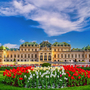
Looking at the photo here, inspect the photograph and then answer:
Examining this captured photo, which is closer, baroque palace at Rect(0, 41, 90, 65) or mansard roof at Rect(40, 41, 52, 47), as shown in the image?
baroque palace at Rect(0, 41, 90, 65)

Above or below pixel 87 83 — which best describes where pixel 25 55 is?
above

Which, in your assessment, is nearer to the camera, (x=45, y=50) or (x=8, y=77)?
(x=8, y=77)

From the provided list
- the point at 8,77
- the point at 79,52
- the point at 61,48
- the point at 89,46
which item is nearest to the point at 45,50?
the point at 61,48

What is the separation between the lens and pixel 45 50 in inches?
2992

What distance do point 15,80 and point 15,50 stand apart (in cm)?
7624

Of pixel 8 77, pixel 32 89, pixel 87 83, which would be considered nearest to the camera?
pixel 32 89

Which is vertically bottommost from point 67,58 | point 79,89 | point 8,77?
point 79,89

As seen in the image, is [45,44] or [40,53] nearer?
[40,53]

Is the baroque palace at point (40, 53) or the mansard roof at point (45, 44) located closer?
the baroque palace at point (40, 53)

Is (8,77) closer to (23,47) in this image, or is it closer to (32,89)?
(32,89)

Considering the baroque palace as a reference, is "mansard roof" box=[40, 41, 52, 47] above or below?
above

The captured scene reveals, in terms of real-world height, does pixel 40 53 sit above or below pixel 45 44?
below

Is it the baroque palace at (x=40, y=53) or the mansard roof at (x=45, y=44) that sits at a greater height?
the mansard roof at (x=45, y=44)

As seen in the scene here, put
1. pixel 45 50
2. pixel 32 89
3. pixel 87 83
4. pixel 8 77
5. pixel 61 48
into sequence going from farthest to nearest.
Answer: pixel 61 48
pixel 45 50
pixel 8 77
pixel 87 83
pixel 32 89
